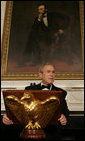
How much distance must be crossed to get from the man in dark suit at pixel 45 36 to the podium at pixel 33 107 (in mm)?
2418

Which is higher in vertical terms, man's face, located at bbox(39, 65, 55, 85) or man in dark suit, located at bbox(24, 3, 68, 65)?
man in dark suit, located at bbox(24, 3, 68, 65)

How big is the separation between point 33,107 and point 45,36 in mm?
2855

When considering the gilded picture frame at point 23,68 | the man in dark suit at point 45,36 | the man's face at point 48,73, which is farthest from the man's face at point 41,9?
the man's face at point 48,73

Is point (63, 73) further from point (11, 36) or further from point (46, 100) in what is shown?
point (46, 100)

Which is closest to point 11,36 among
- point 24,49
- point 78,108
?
point 24,49

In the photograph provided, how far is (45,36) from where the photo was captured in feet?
14.1

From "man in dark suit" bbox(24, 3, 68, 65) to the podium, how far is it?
2.42 meters

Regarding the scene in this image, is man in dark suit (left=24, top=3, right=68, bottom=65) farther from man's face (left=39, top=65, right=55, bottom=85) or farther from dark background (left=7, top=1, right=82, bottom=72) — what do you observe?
man's face (left=39, top=65, right=55, bottom=85)

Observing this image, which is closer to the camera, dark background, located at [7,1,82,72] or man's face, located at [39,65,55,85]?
man's face, located at [39,65,55,85]

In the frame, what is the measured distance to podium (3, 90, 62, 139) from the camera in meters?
1.65

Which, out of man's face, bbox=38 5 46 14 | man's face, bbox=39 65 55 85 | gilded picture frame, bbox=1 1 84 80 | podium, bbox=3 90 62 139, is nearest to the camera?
podium, bbox=3 90 62 139

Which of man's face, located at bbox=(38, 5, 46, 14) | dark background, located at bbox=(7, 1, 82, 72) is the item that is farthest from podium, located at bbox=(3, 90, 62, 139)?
man's face, located at bbox=(38, 5, 46, 14)

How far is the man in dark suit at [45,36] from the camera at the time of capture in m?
4.14

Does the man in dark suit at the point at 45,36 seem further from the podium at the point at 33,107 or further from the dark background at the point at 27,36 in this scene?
the podium at the point at 33,107
